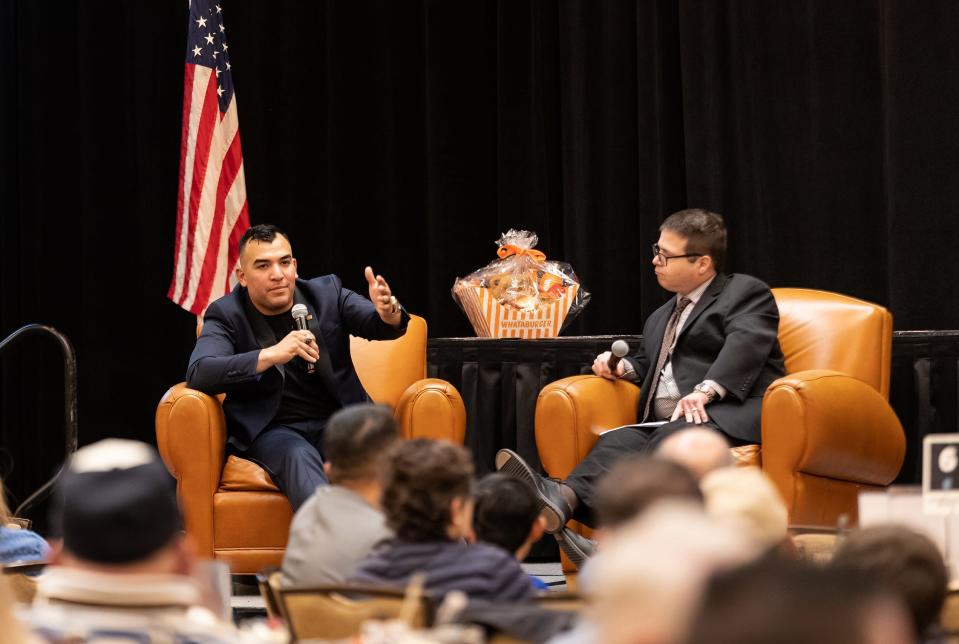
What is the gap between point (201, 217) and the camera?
5.96 meters

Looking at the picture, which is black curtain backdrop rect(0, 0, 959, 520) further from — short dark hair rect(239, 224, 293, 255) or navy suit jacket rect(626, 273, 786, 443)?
short dark hair rect(239, 224, 293, 255)

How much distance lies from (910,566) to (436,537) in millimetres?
798

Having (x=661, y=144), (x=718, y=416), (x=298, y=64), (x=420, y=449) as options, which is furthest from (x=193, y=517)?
(x=298, y=64)

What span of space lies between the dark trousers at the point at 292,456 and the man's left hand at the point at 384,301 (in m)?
0.42

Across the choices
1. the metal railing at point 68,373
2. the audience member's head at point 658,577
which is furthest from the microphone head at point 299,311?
the audience member's head at point 658,577

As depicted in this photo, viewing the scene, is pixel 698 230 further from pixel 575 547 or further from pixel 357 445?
pixel 357 445

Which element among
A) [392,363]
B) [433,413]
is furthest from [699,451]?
[392,363]

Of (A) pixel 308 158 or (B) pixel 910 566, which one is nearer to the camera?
(B) pixel 910 566

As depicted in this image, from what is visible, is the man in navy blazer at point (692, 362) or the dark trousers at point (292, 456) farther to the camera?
the man in navy blazer at point (692, 362)

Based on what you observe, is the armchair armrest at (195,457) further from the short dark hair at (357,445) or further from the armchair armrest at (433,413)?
the short dark hair at (357,445)

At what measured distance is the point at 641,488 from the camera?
1.74m

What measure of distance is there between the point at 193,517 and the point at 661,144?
9.57ft

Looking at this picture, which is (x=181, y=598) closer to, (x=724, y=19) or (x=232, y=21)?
(x=724, y=19)

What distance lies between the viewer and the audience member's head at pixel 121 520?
167cm
